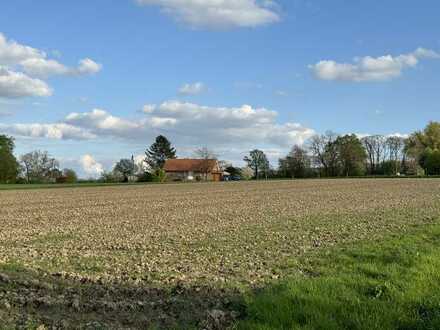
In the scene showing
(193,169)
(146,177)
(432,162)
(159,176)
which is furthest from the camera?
(193,169)

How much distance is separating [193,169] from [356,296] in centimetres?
15283

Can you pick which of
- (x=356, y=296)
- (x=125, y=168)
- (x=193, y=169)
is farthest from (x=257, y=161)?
(x=356, y=296)

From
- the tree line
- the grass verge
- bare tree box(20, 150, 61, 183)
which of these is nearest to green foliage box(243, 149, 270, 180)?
the tree line

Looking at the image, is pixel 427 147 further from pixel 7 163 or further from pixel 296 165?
pixel 7 163

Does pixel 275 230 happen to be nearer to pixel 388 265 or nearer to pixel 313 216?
pixel 313 216

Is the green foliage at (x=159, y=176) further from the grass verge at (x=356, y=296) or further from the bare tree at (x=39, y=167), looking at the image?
the grass verge at (x=356, y=296)

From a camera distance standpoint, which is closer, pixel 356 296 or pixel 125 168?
pixel 356 296

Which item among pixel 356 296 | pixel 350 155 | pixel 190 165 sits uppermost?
pixel 350 155

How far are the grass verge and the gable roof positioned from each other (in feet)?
488

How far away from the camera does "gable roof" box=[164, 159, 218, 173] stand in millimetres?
160500

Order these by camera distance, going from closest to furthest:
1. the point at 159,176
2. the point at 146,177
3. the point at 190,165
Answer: the point at 159,176 < the point at 146,177 < the point at 190,165

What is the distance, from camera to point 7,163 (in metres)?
127

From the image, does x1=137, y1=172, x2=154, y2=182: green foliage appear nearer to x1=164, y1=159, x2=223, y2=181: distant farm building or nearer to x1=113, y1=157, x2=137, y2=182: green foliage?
x1=113, y1=157, x2=137, y2=182: green foliage

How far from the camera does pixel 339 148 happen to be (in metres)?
144
